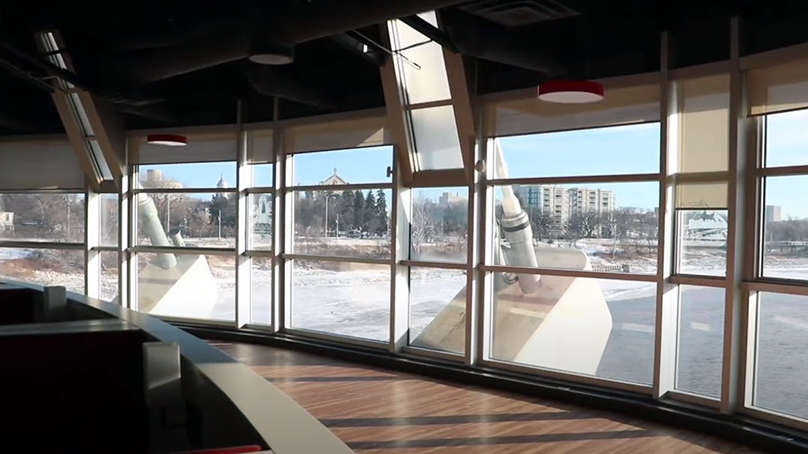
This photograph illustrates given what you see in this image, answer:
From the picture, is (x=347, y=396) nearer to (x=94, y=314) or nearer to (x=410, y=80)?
(x=94, y=314)

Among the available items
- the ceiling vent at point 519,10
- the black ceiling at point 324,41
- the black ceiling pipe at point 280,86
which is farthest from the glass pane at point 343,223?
the ceiling vent at point 519,10

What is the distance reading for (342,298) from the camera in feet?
30.3

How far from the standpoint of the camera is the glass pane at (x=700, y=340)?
599 cm

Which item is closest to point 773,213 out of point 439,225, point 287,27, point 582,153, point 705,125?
point 705,125

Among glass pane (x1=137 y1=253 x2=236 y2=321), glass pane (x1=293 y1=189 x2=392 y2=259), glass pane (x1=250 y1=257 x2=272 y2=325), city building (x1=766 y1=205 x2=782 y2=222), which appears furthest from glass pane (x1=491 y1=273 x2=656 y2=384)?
glass pane (x1=137 y1=253 x2=236 y2=321)

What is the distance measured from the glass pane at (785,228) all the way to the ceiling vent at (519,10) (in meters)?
2.27

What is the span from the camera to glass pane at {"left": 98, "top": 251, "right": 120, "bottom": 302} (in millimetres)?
11156

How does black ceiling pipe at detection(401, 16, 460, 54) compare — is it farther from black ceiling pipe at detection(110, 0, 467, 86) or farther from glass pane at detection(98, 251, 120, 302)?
glass pane at detection(98, 251, 120, 302)

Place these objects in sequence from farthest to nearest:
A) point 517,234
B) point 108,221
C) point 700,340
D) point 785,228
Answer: point 108,221 < point 517,234 < point 700,340 < point 785,228

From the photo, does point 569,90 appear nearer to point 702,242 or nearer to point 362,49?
point 702,242

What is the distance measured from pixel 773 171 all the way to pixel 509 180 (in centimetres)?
265

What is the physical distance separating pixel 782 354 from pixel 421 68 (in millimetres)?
4676

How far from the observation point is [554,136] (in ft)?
23.1

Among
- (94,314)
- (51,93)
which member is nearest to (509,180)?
(94,314)
